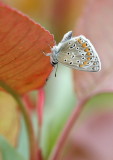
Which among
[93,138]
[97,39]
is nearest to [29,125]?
[97,39]

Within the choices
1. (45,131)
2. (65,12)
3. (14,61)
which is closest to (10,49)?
(14,61)

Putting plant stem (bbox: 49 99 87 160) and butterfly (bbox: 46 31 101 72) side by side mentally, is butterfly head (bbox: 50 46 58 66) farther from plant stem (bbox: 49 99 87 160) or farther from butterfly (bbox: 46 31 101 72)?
plant stem (bbox: 49 99 87 160)

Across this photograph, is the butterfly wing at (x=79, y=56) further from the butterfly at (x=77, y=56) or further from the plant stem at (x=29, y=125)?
the plant stem at (x=29, y=125)

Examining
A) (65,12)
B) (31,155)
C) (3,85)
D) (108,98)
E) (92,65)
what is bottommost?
(31,155)

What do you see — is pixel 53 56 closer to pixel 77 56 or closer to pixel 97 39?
pixel 77 56

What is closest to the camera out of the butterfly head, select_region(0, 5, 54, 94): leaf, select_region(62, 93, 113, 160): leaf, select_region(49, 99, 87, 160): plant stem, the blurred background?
select_region(0, 5, 54, 94): leaf

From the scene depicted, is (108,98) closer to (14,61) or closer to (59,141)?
(59,141)

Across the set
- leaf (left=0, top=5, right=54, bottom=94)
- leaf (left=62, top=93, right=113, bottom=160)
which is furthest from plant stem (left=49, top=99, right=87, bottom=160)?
leaf (left=62, top=93, right=113, bottom=160)
